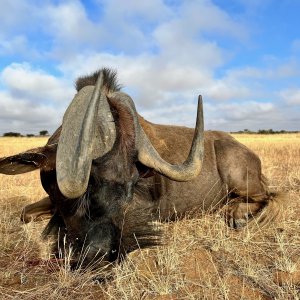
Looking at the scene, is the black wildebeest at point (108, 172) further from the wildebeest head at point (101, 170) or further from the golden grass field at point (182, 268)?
the golden grass field at point (182, 268)

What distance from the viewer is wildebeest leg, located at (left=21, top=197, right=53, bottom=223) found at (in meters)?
6.10

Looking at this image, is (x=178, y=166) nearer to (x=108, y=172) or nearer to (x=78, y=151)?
(x=108, y=172)

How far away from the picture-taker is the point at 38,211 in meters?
6.13

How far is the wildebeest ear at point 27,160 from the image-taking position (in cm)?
379

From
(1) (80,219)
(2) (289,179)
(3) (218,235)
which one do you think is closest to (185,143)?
(3) (218,235)

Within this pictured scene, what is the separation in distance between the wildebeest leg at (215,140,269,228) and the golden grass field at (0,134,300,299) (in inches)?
18.5

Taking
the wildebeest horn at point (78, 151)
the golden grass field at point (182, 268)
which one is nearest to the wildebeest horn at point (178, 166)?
the wildebeest horn at point (78, 151)

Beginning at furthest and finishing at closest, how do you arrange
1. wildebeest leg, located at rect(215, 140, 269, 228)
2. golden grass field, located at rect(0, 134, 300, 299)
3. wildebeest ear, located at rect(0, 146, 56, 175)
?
wildebeest leg, located at rect(215, 140, 269, 228) < wildebeest ear, located at rect(0, 146, 56, 175) < golden grass field, located at rect(0, 134, 300, 299)

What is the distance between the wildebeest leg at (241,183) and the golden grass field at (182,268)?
47 cm

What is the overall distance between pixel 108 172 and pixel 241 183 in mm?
2968

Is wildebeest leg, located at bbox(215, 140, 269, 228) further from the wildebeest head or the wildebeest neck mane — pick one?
the wildebeest neck mane

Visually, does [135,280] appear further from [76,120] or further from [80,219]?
[76,120]

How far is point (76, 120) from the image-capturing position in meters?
3.84

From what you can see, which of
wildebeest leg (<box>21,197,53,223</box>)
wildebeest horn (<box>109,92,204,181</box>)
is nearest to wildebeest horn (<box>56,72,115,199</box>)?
wildebeest horn (<box>109,92,204,181</box>)
